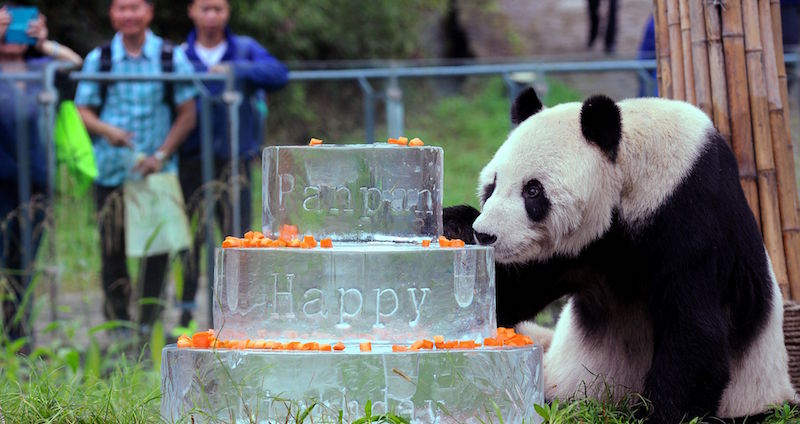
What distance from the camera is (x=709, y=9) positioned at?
175 inches

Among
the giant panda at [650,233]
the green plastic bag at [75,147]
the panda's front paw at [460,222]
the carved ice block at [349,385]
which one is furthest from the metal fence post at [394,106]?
the carved ice block at [349,385]

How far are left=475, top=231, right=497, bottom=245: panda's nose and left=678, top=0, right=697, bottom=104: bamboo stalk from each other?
1562 millimetres

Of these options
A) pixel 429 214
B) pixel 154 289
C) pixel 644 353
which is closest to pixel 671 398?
pixel 644 353

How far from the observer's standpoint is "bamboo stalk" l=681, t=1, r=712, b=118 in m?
4.48

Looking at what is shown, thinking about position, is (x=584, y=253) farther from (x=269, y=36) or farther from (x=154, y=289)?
(x=269, y=36)

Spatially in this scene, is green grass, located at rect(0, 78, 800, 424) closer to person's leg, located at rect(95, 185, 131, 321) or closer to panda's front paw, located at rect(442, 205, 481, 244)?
person's leg, located at rect(95, 185, 131, 321)

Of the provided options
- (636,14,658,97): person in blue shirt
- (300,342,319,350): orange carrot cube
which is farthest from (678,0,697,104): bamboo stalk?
(636,14,658,97): person in blue shirt

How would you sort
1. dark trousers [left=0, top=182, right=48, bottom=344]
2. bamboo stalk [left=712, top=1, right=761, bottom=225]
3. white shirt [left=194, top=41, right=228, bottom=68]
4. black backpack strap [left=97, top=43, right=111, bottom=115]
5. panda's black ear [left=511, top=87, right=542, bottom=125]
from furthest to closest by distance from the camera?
white shirt [left=194, top=41, right=228, bottom=68] < black backpack strap [left=97, top=43, right=111, bottom=115] < dark trousers [left=0, top=182, right=48, bottom=344] < bamboo stalk [left=712, top=1, right=761, bottom=225] < panda's black ear [left=511, top=87, right=542, bottom=125]

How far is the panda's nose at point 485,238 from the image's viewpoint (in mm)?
3398

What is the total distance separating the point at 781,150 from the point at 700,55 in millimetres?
526

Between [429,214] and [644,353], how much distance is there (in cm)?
104

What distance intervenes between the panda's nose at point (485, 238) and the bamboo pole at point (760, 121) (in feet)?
5.32

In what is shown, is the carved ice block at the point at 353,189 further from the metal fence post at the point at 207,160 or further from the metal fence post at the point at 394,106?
the metal fence post at the point at 394,106

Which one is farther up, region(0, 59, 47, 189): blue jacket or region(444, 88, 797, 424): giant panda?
region(0, 59, 47, 189): blue jacket
